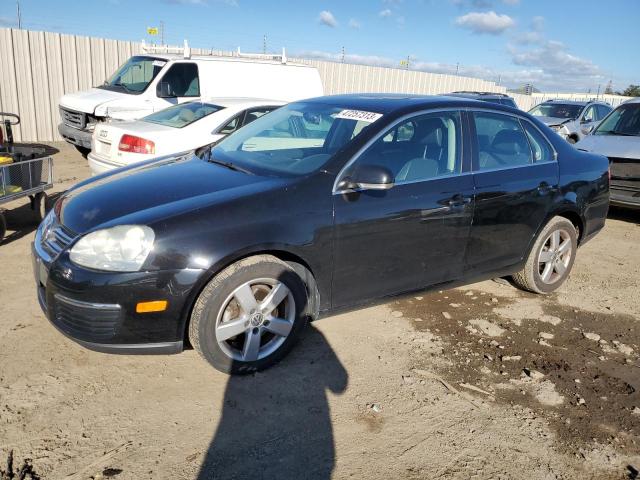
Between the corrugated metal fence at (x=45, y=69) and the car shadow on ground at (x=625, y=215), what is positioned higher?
the corrugated metal fence at (x=45, y=69)

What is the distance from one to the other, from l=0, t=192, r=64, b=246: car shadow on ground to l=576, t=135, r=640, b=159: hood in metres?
7.67

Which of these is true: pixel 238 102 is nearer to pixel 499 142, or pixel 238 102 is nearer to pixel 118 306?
pixel 499 142

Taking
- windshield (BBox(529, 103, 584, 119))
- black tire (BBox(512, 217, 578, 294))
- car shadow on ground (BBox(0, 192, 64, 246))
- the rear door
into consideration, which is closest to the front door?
the rear door

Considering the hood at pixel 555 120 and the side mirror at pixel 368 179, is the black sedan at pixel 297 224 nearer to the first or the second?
the side mirror at pixel 368 179

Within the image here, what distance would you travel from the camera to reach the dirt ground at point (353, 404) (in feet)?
8.47

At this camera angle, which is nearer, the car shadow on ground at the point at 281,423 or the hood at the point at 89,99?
the car shadow on ground at the point at 281,423

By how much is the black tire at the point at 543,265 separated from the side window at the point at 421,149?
50.1 inches

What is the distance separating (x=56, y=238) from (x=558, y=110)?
590 inches

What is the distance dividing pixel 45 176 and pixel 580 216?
5551mm

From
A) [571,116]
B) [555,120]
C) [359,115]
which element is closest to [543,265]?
[359,115]

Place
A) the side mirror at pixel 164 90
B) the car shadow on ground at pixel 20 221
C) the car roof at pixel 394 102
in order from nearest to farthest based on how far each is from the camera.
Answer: the car roof at pixel 394 102, the car shadow on ground at pixel 20 221, the side mirror at pixel 164 90

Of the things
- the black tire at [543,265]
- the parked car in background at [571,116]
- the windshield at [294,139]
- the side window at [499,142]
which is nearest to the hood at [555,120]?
the parked car in background at [571,116]

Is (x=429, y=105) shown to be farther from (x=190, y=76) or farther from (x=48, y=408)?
(x=190, y=76)

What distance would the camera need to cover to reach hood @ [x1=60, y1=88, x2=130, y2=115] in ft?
31.7
